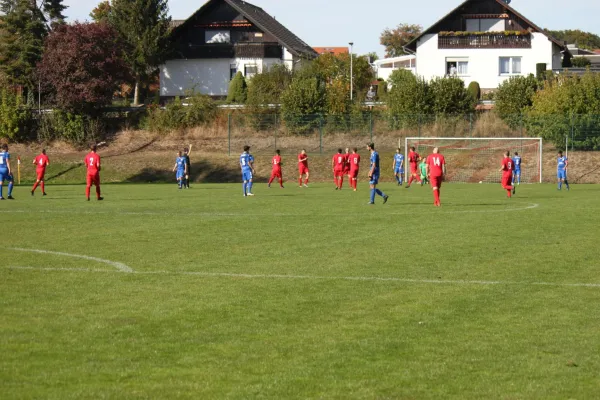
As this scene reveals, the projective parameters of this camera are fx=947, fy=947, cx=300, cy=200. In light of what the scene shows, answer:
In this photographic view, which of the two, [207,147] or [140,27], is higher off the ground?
[140,27]

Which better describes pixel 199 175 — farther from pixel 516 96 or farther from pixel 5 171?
pixel 5 171

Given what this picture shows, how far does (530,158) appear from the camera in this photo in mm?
54688

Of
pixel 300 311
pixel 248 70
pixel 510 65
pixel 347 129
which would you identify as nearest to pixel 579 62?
pixel 510 65

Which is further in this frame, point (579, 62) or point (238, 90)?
point (579, 62)

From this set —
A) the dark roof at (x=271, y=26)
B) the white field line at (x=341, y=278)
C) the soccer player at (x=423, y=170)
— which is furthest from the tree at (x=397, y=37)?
the white field line at (x=341, y=278)

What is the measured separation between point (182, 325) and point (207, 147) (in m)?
52.7

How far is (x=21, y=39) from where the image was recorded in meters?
73.0

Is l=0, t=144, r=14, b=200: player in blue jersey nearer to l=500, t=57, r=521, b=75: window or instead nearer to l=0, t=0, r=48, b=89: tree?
l=0, t=0, r=48, b=89: tree

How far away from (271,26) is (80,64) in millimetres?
21799

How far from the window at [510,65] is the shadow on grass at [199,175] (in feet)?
93.5

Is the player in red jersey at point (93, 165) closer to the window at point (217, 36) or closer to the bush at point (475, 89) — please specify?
the bush at point (475, 89)

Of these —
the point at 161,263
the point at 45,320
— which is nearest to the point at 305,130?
the point at 161,263

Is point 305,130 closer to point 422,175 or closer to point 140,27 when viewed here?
point 422,175

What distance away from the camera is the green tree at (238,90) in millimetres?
70250
